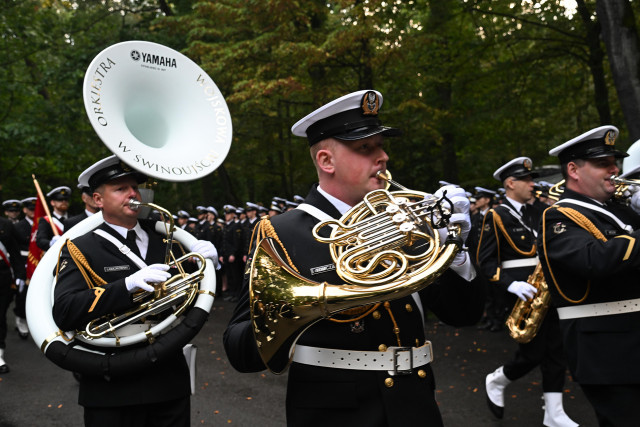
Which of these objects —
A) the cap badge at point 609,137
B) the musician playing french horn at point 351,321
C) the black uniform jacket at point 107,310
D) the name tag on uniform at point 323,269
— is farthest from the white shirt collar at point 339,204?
the cap badge at point 609,137

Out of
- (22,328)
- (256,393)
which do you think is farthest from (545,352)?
(22,328)

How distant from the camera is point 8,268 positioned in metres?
8.37

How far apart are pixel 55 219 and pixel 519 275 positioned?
21.5 feet

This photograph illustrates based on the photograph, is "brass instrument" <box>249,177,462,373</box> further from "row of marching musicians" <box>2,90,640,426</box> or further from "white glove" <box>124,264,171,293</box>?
"white glove" <box>124,264,171,293</box>

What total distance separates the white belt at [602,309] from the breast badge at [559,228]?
18.2 inches

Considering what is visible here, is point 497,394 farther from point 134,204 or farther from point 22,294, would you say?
point 22,294

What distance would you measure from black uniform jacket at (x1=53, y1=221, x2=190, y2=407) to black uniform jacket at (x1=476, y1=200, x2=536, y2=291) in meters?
3.53

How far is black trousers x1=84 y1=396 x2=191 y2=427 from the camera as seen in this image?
11.0ft

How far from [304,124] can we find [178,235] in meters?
1.53

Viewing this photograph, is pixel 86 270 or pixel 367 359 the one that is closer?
pixel 367 359

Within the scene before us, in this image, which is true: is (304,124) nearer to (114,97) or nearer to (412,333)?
(412,333)

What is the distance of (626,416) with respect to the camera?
3.35 m

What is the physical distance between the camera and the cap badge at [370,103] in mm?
2502

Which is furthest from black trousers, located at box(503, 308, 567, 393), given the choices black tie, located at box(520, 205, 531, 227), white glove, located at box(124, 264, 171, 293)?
white glove, located at box(124, 264, 171, 293)
